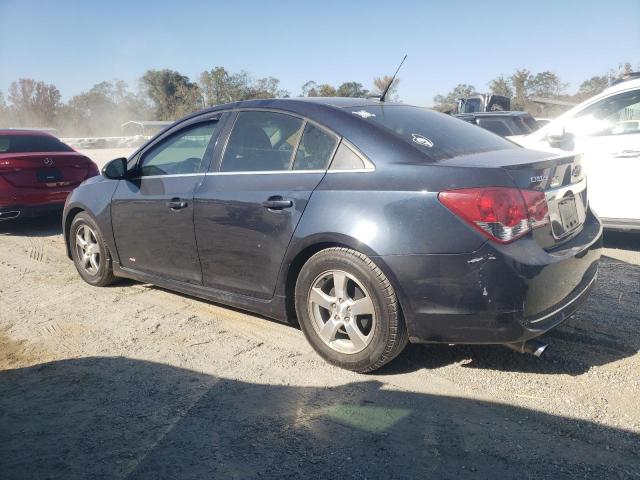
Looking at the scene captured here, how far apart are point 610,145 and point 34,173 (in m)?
7.51

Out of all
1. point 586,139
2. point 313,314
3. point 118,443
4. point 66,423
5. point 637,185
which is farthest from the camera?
point 586,139

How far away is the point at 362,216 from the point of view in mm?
3105

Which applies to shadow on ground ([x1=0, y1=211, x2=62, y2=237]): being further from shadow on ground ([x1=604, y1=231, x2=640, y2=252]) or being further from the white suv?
shadow on ground ([x1=604, y1=231, x2=640, y2=252])

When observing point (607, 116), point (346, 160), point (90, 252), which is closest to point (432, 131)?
point (346, 160)

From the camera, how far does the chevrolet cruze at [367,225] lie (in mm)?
2854

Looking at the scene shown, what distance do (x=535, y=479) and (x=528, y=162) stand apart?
5.48ft

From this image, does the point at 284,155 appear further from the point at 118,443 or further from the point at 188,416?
the point at 118,443

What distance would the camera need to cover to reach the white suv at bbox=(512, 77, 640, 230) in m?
5.75

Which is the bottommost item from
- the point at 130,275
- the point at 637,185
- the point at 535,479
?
the point at 535,479

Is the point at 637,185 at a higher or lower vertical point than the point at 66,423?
higher

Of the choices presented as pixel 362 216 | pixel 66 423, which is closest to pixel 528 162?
pixel 362 216

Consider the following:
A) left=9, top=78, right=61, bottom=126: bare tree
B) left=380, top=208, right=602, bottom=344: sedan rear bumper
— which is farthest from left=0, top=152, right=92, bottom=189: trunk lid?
left=9, top=78, right=61, bottom=126: bare tree

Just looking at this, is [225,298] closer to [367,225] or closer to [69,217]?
[367,225]

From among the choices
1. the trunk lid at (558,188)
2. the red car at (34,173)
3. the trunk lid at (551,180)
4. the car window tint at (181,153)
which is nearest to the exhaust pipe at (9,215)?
the red car at (34,173)
